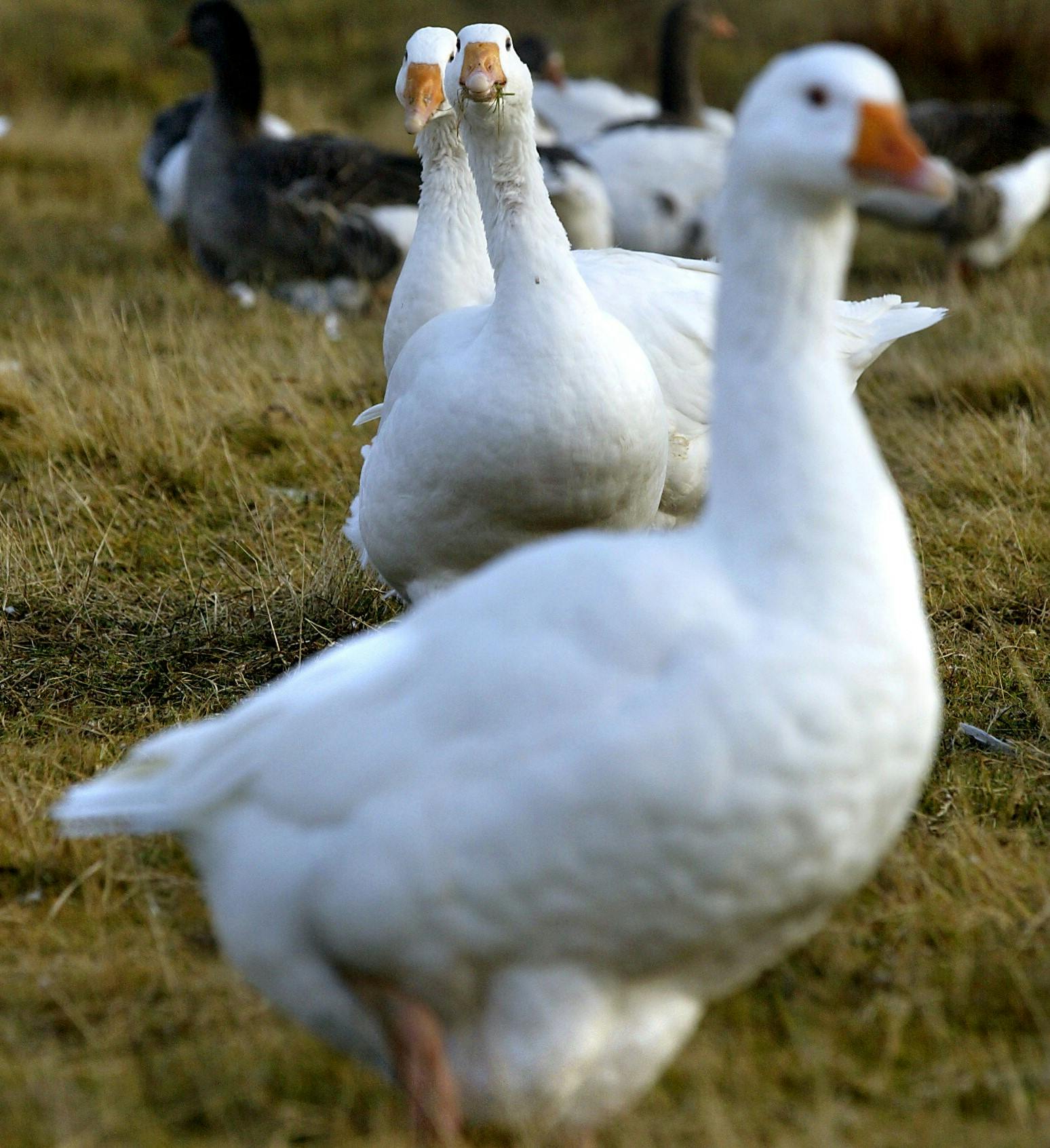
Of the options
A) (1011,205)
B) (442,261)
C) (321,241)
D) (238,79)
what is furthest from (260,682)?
(1011,205)

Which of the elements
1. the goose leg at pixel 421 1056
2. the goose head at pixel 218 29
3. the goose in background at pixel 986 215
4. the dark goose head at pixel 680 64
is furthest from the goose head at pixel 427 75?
the dark goose head at pixel 680 64

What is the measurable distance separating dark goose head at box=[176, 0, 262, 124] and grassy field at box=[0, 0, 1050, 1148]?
1277mm

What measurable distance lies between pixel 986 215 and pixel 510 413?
7514 mm

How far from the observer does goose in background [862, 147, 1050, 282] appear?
33.3 ft

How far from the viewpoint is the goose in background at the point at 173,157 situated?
1102 centimetres

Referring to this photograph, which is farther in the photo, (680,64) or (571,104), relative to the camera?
(571,104)

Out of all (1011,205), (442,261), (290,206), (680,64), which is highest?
(442,261)

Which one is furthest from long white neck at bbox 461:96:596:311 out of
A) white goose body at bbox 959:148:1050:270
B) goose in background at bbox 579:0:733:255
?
white goose body at bbox 959:148:1050:270

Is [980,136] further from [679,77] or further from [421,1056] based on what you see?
[421,1056]

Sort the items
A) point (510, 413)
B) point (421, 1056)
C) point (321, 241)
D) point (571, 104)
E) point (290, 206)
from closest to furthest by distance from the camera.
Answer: point (421, 1056) → point (510, 413) → point (321, 241) → point (290, 206) → point (571, 104)

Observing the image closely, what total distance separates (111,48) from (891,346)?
507 inches

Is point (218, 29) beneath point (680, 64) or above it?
above

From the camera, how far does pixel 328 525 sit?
18.0 ft

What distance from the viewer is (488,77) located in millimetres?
3996
